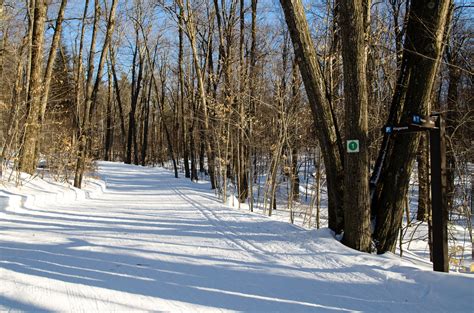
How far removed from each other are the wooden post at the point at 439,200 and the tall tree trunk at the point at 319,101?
1.43 meters

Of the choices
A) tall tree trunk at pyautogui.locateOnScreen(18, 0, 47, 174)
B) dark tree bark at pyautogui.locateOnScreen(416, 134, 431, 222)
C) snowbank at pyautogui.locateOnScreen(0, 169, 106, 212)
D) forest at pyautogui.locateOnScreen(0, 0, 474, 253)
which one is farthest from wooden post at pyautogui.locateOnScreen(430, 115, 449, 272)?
tall tree trunk at pyautogui.locateOnScreen(18, 0, 47, 174)

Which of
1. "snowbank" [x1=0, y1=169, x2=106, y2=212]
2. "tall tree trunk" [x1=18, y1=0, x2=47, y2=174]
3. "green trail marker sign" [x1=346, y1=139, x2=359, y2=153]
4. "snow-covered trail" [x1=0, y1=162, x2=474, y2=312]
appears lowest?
"snow-covered trail" [x1=0, y1=162, x2=474, y2=312]

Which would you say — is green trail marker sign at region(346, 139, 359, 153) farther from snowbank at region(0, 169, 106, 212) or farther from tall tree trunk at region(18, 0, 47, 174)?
tall tree trunk at region(18, 0, 47, 174)

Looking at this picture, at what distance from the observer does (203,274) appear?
417cm

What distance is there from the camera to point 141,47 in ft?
108

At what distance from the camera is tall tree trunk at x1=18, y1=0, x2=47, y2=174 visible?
11192mm

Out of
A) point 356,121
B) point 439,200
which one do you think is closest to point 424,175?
point 356,121

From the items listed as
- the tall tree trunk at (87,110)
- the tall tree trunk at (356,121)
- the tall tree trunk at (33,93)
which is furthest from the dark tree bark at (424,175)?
the tall tree trunk at (87,110)

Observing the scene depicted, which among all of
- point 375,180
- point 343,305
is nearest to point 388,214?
point 375,180

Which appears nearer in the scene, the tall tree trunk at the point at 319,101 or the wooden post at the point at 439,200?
the wooden post at the point at 439,200

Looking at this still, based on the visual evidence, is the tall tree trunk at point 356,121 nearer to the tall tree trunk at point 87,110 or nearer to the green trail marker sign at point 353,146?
the green trail marker sign at point 353,146

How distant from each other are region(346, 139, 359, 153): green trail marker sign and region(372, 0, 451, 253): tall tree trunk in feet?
2.16

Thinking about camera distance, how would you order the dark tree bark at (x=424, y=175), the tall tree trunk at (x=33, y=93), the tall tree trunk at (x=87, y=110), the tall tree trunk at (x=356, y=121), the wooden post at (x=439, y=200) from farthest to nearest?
the tall tree trunk at (x=87, y=110) < the tall tree trunk at (x=33, y=93) < the dark tree bark at (x=424, y=175) < the tall tree trunk at (x=356, y=121) < the wooden post at (x=439, y=200)

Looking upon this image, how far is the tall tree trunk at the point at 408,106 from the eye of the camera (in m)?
4.93
